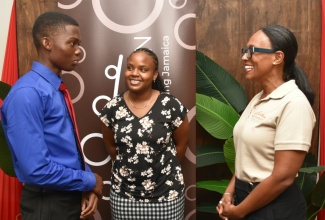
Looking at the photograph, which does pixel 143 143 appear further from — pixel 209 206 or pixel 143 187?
pixel 209 206

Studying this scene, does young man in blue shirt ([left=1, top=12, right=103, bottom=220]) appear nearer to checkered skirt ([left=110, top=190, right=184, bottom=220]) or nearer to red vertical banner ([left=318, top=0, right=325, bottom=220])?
checkered skirt ([left=110, top=190, right=184, bottom=220])

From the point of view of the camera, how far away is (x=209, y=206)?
261 centimetres

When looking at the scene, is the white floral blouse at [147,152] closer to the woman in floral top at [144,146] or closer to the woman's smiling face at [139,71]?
the woman in floral top at [144,146]

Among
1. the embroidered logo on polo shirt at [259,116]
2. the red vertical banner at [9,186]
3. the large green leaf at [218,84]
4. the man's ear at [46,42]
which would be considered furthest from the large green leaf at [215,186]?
the man's ear at [46,42]

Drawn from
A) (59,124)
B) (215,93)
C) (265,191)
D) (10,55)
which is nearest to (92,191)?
(59,124)

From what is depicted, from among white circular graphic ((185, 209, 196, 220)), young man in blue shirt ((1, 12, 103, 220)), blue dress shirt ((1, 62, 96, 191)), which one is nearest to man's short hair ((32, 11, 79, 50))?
young man in blue shirt ((1, 12, 103, 220))

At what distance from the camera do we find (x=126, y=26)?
2.34m

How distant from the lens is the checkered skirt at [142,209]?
209 cm

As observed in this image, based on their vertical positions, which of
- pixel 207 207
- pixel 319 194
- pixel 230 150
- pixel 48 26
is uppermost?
pixel 48 26

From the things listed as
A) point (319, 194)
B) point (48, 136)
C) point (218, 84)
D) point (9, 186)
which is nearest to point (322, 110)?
point (319, 194)

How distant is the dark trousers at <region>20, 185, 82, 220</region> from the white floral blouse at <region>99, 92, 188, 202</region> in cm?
58

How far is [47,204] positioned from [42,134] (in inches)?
11.9

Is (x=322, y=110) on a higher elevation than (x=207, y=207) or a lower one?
higher

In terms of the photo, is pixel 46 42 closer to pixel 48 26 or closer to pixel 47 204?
pixel 48 26
